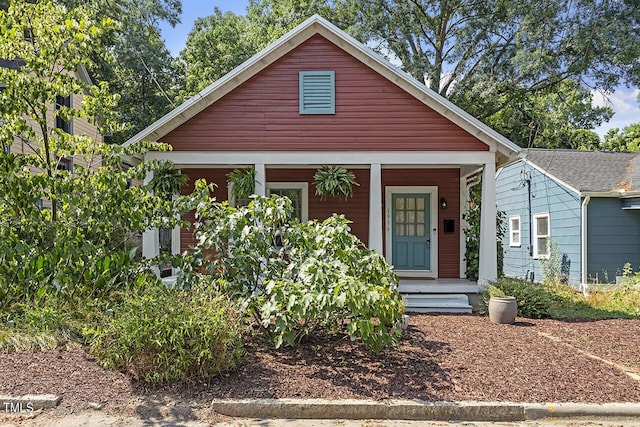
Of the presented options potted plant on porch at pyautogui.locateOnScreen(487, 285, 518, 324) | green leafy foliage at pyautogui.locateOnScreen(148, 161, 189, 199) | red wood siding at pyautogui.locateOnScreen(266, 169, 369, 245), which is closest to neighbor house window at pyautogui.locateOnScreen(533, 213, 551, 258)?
red wood siding at pyautogui.locateOnScreen(266, 169, 369, 245)

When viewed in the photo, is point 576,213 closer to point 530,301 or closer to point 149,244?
point 530,301

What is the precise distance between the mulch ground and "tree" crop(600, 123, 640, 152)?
29.4 m

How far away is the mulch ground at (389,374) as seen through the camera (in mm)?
4285

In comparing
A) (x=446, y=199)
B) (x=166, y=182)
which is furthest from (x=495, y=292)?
(x=166, y=182)

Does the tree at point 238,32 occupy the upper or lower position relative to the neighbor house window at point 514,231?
upper

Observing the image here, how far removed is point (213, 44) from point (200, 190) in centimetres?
1947

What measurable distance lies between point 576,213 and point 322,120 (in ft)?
24.8

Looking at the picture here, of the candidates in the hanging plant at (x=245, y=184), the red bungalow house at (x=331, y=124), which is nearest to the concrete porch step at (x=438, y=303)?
the red bungalow house at (x=331, y=124)

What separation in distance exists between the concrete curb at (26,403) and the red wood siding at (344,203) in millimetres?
6909

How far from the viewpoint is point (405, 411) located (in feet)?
13.4

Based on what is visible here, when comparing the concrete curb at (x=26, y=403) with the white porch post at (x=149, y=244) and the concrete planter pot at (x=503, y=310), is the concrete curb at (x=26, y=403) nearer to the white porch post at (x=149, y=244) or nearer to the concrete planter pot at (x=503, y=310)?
the white porch post at (x=149, y=244)

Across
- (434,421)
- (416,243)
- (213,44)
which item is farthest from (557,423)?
(213,44)

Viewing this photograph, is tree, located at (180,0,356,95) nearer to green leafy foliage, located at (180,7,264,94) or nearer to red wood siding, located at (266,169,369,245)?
green leafy foliage, located at (180,7,264,94)

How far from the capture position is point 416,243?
10.5 m
